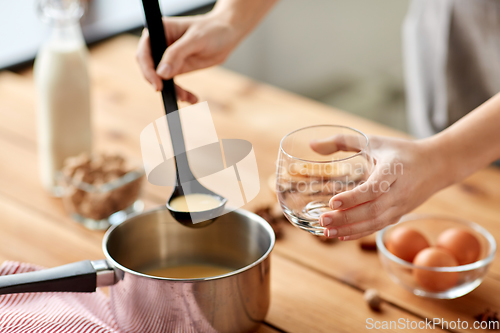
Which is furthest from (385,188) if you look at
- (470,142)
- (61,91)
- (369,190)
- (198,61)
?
(61,91)

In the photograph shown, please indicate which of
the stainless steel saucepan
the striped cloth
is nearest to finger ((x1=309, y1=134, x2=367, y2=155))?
the stainless steel saucepan

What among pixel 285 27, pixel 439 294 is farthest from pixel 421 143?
pixel 285 27

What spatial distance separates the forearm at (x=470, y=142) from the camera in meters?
0.72

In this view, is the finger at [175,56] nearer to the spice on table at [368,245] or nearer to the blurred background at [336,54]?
the spice on table at [368,245]

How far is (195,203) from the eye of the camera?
2.40ft

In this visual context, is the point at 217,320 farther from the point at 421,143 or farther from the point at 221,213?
the point at 421,143

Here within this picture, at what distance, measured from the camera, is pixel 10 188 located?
109 cm

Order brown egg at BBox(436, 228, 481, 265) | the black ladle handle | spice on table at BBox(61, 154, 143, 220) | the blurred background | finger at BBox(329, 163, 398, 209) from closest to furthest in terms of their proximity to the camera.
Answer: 1. finger at BBox(329, 163, 398, 209)
2. the black ladle handle
3. brown egg at BBox(436, 228, 481, 265)
4. spice on table at BBox(61, 154, 143, 220)
5. the blurred background

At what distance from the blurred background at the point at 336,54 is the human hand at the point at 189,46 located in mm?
1880

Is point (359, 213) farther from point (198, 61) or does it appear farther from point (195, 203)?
point (198, 61)

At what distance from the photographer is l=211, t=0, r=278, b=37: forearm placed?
3.22 feet

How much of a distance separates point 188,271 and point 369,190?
0.96 feet

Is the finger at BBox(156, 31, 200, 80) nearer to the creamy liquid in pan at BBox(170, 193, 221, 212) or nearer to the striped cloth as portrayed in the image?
the creamy liquid in pan at BBox(170, 193, 221, 212)

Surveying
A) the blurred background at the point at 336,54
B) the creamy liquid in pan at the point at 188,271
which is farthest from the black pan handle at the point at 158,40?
the blurred background at the point at 336,54
